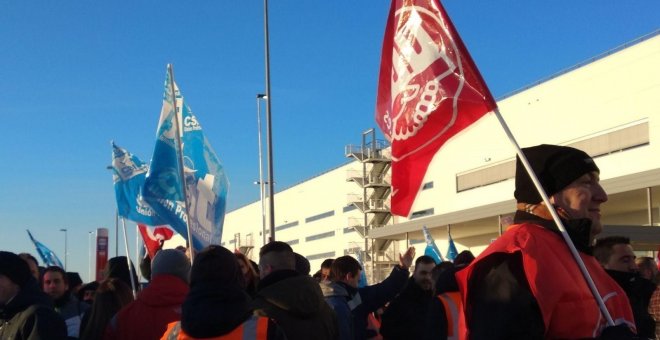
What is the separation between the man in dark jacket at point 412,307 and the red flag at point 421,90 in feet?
11.1

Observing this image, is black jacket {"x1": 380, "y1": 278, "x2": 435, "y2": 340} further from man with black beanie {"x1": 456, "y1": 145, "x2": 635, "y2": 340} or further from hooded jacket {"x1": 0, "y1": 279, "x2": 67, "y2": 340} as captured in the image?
man with black beanie {"x1": 456, "y1": 145, "x2": 635, "y2": 340}

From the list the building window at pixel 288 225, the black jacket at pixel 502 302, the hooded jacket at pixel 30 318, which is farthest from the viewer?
the building window at pixel 288 225

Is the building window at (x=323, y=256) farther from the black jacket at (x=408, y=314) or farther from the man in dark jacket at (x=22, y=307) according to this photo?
the man in dark jacket at (x=22, y=307)

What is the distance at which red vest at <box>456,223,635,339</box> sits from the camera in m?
2.72

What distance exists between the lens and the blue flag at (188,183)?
31.3ft

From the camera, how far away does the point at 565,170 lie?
3.12 metres

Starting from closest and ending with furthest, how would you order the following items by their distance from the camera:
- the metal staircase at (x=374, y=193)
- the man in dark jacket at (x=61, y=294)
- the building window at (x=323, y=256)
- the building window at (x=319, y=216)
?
the man in dark jacket at (x=61, y=294) < the metal staircase at (x=374, y=193) < the building window at (x=323, y=256) < the building window at (x=319, y=216)

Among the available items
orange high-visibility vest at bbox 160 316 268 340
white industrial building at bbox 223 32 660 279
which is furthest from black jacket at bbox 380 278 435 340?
white industrial building at bbox 223 32 660 279

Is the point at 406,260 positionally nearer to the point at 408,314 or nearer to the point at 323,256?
the point at 408,314

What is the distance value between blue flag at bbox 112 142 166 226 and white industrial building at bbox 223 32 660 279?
7.80 metres

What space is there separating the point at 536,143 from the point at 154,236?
1123 inches

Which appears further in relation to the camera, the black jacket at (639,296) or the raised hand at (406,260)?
the raised hand at (406,260)

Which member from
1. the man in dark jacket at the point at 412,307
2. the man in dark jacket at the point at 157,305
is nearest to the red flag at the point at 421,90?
the man in dark jacket at the point at 157,305

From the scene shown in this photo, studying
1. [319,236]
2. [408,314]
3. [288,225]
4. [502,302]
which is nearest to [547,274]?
[502,302]
